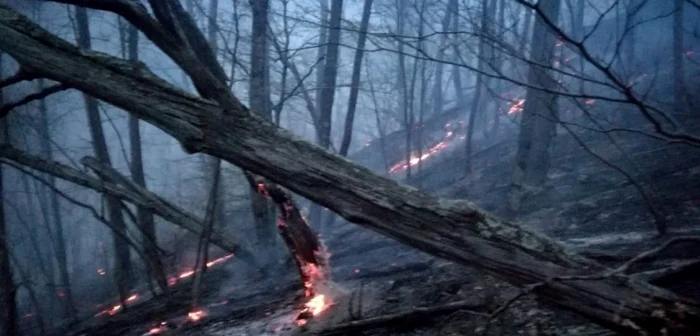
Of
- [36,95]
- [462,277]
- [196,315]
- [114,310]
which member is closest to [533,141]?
[462,277]

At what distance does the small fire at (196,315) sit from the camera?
7727 millimetres

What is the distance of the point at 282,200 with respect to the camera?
729 cm

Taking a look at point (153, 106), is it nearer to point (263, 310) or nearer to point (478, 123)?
point (263, 310)

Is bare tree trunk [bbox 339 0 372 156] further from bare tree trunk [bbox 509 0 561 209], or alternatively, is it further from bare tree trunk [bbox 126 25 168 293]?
bare tree trunk [bbox 126 25 168 293]

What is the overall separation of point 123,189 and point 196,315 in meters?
2.50

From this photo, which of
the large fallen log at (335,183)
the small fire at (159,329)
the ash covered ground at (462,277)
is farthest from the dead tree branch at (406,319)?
the small fire at (159,329)

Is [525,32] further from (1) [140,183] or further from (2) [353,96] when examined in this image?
(1) [140,183]

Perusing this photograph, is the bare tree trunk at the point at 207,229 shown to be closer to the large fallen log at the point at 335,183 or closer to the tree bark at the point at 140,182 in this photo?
the tree bark at the point at 140,182

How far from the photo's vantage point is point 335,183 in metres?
3.82

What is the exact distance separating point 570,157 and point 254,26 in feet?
29.3

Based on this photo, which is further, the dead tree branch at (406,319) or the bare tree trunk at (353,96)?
the bare tree trunk at (353,96)

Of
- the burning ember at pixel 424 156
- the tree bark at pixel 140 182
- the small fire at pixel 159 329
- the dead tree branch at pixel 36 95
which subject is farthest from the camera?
the burning ember at pixel 424 156

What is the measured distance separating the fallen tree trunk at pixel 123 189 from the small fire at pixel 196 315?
6.07 ft

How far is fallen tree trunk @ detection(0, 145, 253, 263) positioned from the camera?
750cm
